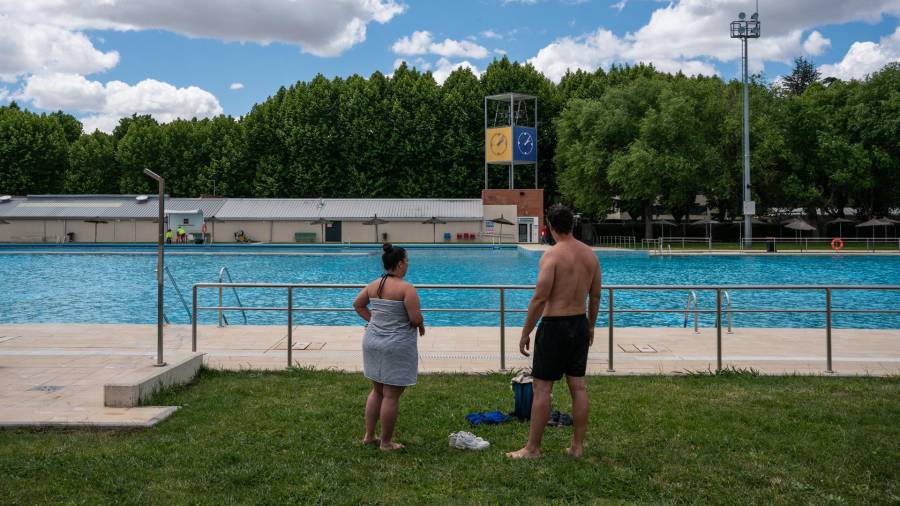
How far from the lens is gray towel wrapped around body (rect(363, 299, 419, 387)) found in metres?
5.45

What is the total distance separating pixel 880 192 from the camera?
49469mm

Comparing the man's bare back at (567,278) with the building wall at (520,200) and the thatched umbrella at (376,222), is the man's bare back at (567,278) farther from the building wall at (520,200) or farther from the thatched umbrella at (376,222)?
the building wall at (520,200)

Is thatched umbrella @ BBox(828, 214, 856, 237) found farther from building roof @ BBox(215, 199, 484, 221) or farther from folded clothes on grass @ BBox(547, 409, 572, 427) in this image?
folded clothes on grass @ BBox(547, 409, 572, 427)

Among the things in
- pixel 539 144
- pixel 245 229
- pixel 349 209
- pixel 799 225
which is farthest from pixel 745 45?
pixel 245 229

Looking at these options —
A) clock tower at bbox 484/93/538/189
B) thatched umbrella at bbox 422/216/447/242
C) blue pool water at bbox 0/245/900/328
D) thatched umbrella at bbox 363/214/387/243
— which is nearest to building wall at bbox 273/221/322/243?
thatched umbrella at bbox 363/214/387/243

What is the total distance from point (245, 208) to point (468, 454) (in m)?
52.0

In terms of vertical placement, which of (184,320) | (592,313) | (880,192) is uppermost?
(880,192)

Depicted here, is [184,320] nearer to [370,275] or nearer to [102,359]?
[102,359]

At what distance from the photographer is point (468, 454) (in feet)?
17.5

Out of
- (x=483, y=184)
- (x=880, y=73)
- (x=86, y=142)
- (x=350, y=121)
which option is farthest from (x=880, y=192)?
(x=86, y=142)

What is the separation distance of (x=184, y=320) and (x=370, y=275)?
421 inches

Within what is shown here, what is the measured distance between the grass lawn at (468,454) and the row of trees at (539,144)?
38.3 metres

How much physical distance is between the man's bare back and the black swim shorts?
0.07 metres

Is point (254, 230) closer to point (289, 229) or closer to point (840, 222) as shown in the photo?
point (289, 229)
